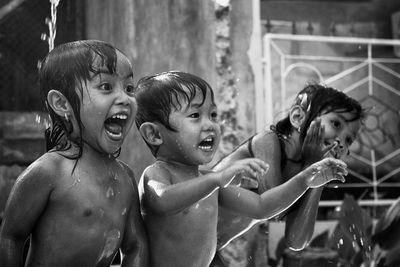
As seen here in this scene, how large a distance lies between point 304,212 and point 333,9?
5959mm

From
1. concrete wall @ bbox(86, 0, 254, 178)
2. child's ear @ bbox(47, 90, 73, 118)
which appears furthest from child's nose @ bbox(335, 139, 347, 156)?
concrete wall @ bbox(86, 0, 254, 178)

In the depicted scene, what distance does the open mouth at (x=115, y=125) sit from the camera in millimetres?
1553

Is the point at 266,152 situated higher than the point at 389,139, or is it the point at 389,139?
the point at 266,152

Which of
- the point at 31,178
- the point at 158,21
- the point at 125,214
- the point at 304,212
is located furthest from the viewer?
the point at 158,21

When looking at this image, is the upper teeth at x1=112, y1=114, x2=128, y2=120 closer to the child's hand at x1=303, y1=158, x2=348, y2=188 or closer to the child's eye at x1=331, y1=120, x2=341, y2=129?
the child's hand at x1=303, y1=158, x2=348, y2=188

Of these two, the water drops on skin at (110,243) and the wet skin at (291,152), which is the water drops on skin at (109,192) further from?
the wet skin at (291,152)

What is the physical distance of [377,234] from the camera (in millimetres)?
4086

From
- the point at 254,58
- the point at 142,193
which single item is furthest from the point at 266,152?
the point at 254,58

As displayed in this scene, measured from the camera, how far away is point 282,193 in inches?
71.3

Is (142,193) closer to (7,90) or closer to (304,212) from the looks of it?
(304,212)

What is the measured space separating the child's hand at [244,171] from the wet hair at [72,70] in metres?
0.35

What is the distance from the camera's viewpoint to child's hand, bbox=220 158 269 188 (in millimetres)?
1496

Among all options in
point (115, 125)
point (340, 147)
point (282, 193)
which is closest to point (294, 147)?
point (340, 147)

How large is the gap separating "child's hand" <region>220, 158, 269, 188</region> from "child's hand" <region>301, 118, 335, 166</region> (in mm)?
559
